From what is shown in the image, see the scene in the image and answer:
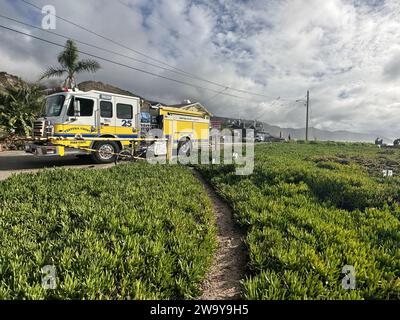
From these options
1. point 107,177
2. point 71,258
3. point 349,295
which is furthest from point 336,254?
point 107,177

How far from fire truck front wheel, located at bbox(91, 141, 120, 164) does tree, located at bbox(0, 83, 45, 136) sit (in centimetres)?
972

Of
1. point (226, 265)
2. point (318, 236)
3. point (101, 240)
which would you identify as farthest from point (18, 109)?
point (318, 236)

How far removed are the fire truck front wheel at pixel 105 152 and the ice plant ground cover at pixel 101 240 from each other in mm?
4211

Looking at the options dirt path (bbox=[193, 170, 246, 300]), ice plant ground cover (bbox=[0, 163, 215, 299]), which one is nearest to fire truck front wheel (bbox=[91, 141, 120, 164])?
ice plant ground cover (bbox=[0, 163, 215, 299])

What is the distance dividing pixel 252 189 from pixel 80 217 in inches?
187

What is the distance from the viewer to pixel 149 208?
4586mm

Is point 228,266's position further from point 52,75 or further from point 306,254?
point 52,75

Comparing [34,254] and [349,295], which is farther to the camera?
[34,254]

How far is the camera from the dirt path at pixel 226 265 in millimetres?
2902

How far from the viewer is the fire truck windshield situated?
8.97 meters

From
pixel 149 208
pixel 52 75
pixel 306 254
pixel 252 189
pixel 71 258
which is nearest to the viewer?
pixel 71 258

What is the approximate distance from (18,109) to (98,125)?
11.0m

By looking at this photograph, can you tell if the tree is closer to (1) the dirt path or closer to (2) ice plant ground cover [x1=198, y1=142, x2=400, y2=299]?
(2) ice plant ground cover [x1=198, y1=142, x2=400, y2=299]

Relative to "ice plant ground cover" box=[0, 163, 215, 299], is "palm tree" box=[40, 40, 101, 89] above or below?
above
